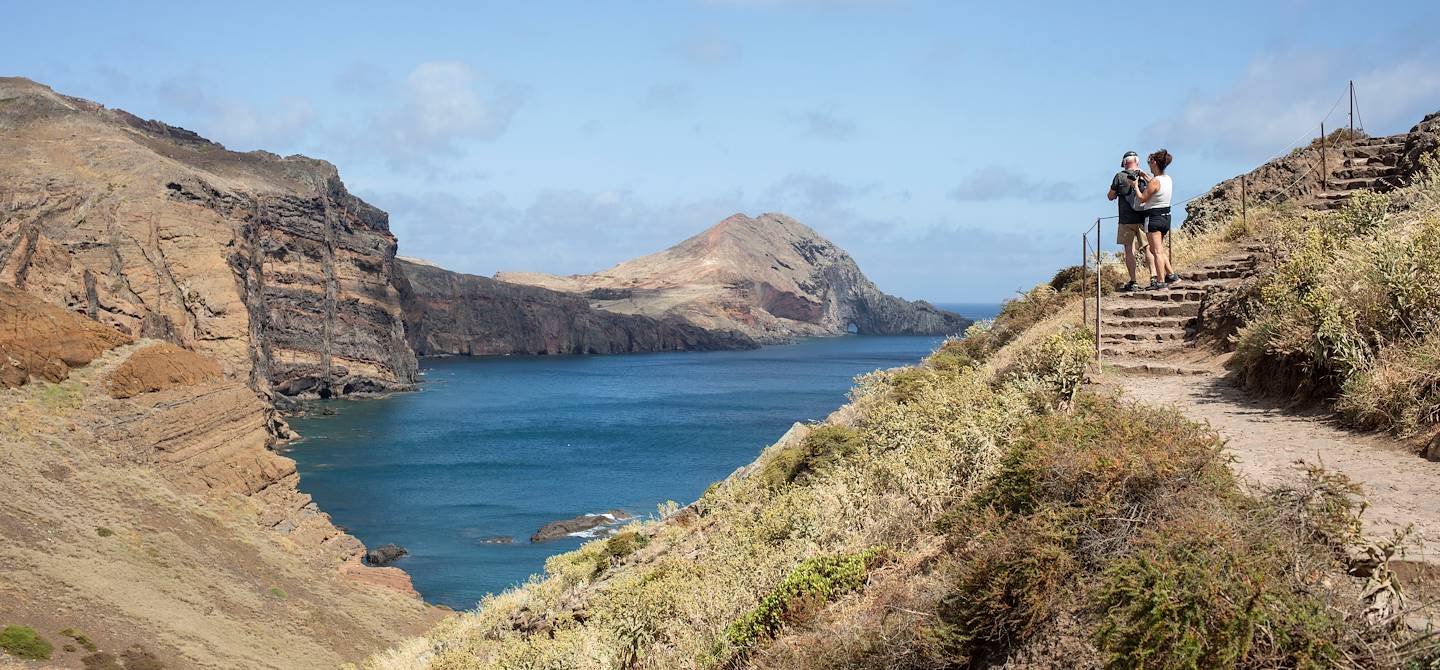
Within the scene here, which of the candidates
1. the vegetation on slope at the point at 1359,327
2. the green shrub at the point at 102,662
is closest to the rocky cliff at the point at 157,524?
the green shrub at the point at 102,662

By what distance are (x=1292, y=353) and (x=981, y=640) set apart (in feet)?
19.0

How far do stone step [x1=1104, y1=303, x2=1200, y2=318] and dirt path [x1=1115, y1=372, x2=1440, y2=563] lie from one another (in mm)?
3239

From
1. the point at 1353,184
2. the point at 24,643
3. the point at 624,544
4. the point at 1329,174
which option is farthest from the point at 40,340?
the point at 1353,184

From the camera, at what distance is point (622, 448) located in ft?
257

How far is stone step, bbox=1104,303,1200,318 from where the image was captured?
47.3 feet

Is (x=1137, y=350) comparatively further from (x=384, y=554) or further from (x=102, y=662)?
(x=384, y=554)

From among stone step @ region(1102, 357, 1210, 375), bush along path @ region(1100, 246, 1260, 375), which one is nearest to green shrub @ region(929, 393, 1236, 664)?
stone step @ region(1102, 357, 1210, 375)

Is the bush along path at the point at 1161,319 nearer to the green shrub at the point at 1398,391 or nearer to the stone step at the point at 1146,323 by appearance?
the stone step at the point at 1146,323

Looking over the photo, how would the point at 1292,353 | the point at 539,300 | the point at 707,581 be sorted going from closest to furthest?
the point at 1292,353 < the point at 707,581 < the point at 539,300

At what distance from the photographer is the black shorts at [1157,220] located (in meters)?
14.4

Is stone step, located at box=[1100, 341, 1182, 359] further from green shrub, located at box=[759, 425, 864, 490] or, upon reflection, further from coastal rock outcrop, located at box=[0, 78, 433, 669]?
coastal rock outcrop, located at box=[0, 78, 433, 669]

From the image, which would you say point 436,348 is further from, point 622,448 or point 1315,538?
point 1315,538

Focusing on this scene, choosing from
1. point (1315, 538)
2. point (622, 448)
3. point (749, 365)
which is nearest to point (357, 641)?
point (1315, 538)

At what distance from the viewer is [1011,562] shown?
600cm
